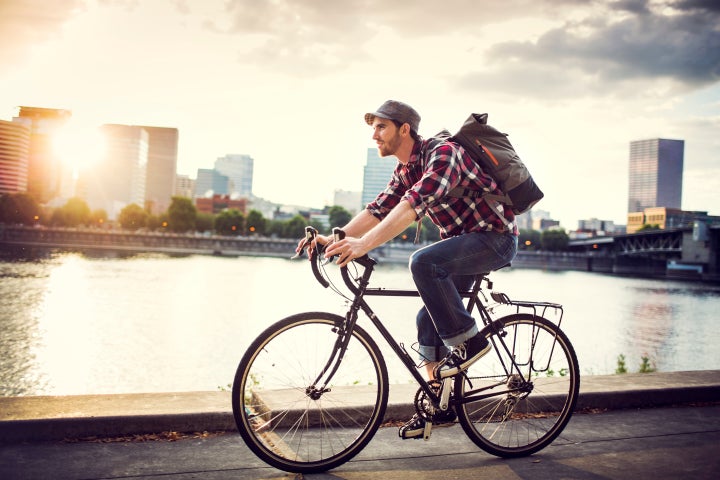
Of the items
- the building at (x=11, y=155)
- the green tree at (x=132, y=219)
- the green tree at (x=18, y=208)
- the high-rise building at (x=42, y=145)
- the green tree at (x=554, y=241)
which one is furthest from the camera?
the high-rise building at (x=42, y=145)

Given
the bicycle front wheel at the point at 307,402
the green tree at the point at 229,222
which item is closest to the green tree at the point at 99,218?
the green tree at the point at 229,222

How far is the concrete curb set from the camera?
325 cm

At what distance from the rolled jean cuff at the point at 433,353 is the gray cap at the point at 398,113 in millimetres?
1256

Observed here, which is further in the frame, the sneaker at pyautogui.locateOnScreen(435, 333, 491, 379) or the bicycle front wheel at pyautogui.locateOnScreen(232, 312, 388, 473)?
the sneaker at pyautogui.locateOnScreen(435, 333, 491, 379)

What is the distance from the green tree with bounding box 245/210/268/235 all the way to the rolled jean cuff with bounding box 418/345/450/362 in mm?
133295

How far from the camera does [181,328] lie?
27031mm

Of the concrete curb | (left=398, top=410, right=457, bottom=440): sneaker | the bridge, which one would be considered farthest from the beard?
the bridge

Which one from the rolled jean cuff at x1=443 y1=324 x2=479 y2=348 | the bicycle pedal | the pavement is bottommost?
the pavement

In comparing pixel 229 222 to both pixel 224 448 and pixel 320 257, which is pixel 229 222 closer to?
pixel 224 448

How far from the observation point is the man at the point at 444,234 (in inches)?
121

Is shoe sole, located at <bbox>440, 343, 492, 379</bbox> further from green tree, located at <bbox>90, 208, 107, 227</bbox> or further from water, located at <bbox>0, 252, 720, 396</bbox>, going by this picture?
green tree, located at <bbox>90, 208, 107, 227</bbox>

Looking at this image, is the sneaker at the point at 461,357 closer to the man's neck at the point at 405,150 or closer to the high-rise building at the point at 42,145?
the man's neck at the point at 405,150

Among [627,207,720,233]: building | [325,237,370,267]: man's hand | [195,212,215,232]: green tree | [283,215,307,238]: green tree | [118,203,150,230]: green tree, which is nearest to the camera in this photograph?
[325,237,370,267]: man's hand

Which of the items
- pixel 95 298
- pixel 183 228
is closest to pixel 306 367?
pixel 95 298
